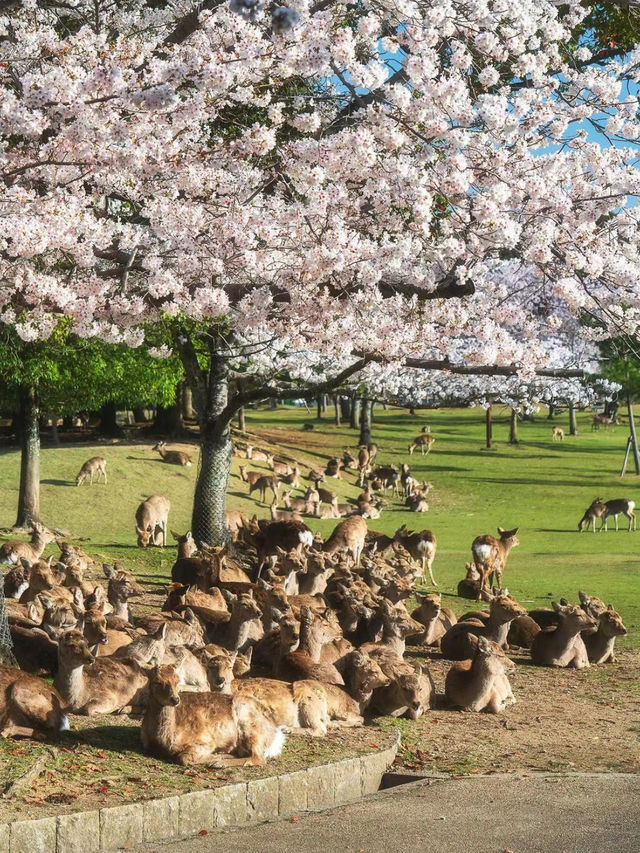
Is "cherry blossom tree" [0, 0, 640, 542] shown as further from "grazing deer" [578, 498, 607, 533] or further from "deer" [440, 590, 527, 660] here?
"grazing deer" [578, 498, 607, 533]

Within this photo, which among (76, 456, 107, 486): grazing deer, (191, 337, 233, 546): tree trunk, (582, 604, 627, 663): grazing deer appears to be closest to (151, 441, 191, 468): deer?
(76, 456, 107, 486): grazing deer

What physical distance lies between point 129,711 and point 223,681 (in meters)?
0.92

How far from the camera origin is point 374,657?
1071cm

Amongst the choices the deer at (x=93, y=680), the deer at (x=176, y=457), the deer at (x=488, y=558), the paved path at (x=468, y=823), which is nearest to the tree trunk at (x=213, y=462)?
the deer at (x=488, y=558)

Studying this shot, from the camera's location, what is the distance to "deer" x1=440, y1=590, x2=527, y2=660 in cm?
1284

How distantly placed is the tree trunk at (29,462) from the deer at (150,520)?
86.0 inches

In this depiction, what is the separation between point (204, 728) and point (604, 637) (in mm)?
6553

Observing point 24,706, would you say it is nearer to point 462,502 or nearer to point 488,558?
point 488,558

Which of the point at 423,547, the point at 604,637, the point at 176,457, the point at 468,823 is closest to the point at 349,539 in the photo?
the point at 423,547

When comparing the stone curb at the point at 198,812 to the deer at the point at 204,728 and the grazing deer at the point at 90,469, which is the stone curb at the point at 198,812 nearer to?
the deer at the point at 204,728

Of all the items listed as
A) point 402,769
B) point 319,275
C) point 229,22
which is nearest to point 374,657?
point 402,769

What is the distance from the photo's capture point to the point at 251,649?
10.6 meters

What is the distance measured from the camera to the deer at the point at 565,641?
495 inches

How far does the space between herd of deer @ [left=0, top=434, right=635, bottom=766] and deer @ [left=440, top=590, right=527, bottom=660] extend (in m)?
0.02
